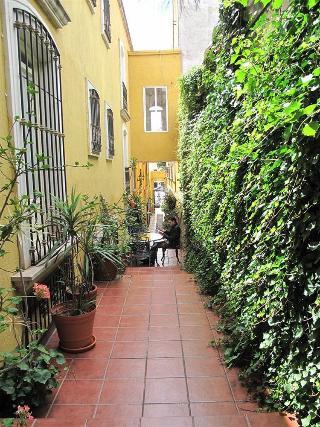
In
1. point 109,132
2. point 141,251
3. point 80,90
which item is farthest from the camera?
point 141,251

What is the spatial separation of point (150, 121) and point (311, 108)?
12.2 meters

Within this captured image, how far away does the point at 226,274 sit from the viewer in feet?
11.8

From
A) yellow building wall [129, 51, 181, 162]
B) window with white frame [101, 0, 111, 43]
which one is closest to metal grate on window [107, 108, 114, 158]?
window with white frame [101, 0, 111, 43]

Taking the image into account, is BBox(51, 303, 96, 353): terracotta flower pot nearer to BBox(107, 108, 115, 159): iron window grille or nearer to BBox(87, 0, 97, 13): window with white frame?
BBox(107, 108, 115, 159): iron window grille

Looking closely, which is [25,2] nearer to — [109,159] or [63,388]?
[63,388]

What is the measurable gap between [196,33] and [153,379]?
12.1 meters

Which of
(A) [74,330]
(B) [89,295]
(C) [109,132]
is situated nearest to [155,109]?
(C) [109,132]

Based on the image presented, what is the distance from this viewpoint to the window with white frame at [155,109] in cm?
1291

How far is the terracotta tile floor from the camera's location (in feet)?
7.83

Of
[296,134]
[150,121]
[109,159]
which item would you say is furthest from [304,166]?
[150,121]

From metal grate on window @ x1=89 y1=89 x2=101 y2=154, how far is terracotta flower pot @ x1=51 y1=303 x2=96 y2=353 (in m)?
3.46

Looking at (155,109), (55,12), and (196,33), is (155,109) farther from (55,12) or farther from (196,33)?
(55,12)

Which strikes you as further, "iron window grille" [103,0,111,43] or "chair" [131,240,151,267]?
"chair" [131,240,151,267]

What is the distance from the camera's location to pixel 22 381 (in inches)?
95.4
